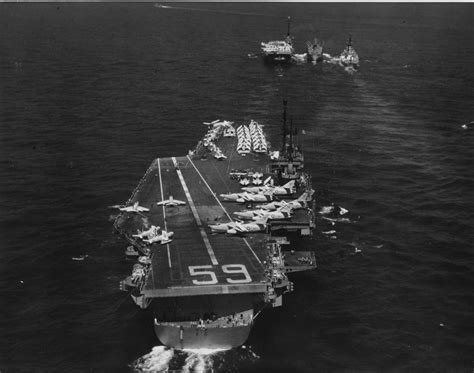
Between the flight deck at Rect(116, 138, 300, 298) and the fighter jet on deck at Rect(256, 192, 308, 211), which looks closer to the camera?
the flight deck at Rect(116, 138, 300, 298)

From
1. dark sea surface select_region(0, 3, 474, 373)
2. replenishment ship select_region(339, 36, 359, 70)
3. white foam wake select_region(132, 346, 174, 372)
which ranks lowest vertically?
white foam wake select_region(132, 346, 174, 372)

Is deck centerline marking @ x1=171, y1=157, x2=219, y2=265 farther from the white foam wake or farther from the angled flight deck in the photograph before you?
the white foam wake

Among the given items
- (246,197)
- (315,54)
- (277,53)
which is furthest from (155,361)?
(315,54)

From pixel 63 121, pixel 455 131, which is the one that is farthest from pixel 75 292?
pixel 455 131

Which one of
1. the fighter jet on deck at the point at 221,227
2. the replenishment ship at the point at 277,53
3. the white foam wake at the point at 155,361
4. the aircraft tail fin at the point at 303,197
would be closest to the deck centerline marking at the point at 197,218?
the fighter jet on deck at the point at 221,227

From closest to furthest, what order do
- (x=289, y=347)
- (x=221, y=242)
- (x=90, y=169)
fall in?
(x=289, y=347) < (x=221, y=242) < (x=90, y=169)

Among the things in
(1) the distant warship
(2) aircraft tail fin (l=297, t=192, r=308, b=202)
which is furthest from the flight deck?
(1) the distant warship

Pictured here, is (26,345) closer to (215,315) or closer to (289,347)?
(215,315)
